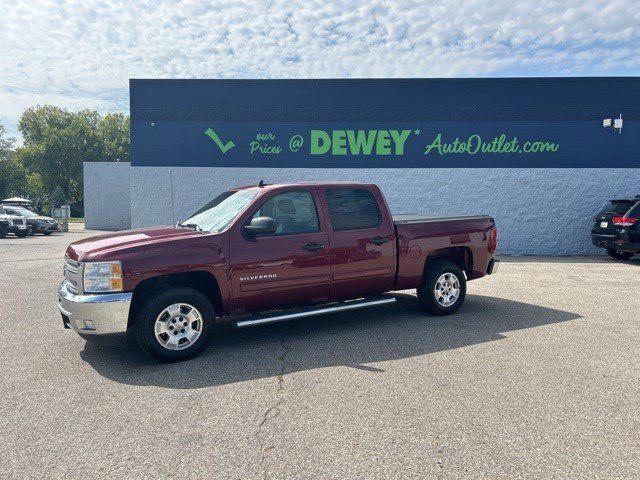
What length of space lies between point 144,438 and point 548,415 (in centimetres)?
298

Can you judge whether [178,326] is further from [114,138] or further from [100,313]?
[114,138]

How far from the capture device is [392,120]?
50.2ft

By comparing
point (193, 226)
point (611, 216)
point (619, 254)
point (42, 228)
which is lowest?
point (42, 228)

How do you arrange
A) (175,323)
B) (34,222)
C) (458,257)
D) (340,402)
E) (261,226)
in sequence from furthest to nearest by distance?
(34,222)
(458,257)
(261,226)
(175,323)
(340,402)

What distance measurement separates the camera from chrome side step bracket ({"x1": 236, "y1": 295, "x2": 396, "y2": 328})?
503 centimetres

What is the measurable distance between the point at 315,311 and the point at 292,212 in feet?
3.94

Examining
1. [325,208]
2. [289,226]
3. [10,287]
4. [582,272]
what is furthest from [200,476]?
[582,272]

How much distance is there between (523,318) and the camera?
6.48 meters

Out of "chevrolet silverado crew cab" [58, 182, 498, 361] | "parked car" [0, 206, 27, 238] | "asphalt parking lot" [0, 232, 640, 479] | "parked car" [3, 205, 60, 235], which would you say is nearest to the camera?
"asphalt parking lot" [0, 232, 640, 479]

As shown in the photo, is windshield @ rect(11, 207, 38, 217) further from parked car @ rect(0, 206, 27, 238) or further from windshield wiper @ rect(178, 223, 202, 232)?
windshield wiper @ rect(178, 223, 202, 232)

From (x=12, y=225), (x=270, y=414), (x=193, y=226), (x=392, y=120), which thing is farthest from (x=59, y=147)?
(x=270, y=414)

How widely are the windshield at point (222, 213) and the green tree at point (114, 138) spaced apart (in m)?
58.5

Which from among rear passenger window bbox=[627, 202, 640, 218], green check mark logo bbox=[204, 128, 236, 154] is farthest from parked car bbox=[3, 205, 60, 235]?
rear passenger window bbox=[627, 202, 640, 218]

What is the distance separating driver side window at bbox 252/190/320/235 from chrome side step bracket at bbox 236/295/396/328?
0.94 meters
